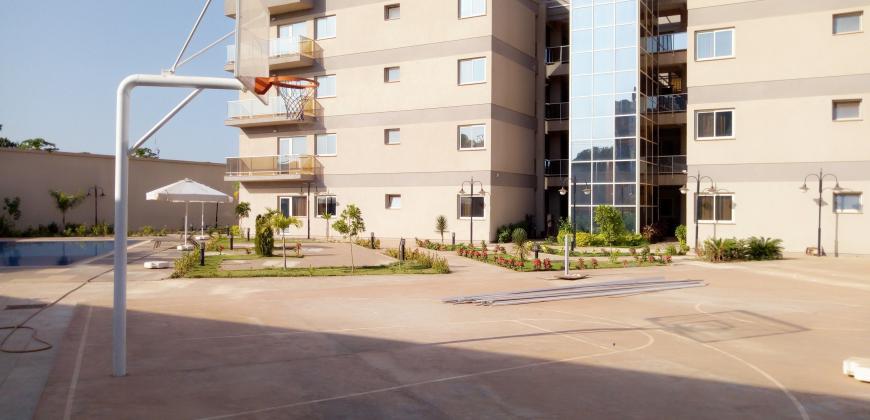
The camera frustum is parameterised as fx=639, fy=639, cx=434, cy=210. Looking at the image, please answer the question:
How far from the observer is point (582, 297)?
15273 millimetres

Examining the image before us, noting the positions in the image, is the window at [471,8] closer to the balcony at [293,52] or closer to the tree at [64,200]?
the balcony at [293,52]

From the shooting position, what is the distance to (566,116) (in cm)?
3603

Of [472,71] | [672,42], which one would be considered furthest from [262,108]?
[672,42]

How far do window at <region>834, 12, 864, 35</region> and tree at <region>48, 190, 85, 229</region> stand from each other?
39.3 metres

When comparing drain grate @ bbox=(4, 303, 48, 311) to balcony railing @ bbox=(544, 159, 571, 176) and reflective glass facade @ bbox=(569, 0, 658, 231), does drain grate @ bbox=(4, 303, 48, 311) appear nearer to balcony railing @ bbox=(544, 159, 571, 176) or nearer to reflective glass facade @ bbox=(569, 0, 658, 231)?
reflective glass facade @ bbox=(569, 0, 658, 231)

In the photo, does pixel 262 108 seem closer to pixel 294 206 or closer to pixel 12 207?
pixel 294 206

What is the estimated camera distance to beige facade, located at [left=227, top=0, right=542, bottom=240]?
31.9 meters

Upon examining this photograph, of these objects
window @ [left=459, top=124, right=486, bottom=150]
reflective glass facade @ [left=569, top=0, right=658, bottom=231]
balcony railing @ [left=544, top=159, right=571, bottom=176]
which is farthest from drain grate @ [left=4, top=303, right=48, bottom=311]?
balcony railing @ [left=544, top=159, right=571, bottom=176]

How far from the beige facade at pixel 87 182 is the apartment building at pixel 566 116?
265 inches

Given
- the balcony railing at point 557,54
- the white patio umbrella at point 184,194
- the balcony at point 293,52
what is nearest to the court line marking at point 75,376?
the white patio umbrella at point 184,194

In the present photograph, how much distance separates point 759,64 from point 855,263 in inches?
366

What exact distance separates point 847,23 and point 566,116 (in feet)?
46.1

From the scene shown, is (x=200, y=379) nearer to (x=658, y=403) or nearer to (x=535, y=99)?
(x=658, y=403)

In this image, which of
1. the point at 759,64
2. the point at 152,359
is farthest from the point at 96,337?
the point at 759,64
